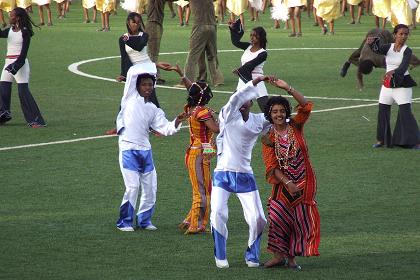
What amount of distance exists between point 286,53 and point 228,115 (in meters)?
21.0

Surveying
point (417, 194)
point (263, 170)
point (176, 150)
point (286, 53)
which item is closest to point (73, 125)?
point (176, 150)

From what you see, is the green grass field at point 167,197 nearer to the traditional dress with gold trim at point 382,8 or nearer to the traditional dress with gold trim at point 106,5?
the traditional dress with gold trim at point 382,8

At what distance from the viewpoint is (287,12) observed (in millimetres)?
38344

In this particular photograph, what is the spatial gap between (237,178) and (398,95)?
23.0 feet

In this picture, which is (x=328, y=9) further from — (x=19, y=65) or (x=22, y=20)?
(x=19, y=65)

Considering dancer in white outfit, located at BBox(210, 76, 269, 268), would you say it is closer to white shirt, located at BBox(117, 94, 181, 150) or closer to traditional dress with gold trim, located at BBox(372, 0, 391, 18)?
white shirt, located at BBox(117, 94, 181, 150)

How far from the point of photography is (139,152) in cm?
1242

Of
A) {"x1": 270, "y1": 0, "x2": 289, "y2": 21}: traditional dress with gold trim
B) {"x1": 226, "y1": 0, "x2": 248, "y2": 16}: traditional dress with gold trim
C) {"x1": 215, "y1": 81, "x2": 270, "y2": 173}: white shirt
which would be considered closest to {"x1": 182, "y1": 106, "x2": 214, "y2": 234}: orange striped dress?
{"x1": 215, "y1": 81, "x2": 270, "y2": 173}: white shirt

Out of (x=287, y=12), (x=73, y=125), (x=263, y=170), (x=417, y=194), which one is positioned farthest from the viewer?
(x=287, y=12)

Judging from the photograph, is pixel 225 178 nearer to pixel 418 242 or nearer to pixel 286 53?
pixel 418 242

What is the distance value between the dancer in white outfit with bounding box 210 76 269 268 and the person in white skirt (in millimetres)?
6580

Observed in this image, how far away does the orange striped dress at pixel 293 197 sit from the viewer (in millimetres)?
10656

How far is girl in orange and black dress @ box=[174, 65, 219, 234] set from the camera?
11930mm

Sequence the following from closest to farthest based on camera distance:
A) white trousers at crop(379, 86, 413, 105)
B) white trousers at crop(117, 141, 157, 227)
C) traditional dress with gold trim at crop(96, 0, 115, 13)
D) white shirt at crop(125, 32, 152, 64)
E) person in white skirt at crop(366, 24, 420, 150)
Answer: white trousers at crop(117, 141, 157, 227)
person in white skirt at crop(366, 24, 420, 150)
white trousers at crop(379, 86, 413, 105)
white shirt at crop(125, 32, 152, 64)
traditional dress with gold trim at crop(96, 0, 115, 13)
